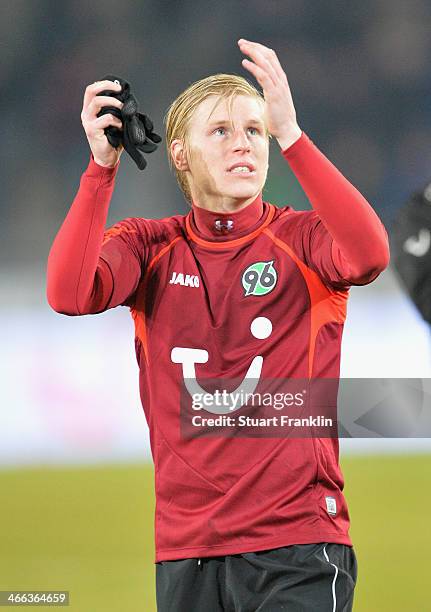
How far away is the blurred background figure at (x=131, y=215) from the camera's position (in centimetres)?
255

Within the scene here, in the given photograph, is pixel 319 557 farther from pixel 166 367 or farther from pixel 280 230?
pixel 280 230

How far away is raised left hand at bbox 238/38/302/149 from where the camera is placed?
1.43 m

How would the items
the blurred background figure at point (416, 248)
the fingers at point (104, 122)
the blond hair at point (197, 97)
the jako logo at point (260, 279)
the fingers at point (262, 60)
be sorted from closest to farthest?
the fingers at point (262, 60) → the fingers at point (104, 122) → the jako logo at point (260, 279) → the blond hair at point (197, 97) → the blurred background figure at point (416, 248)

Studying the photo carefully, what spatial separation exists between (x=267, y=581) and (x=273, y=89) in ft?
2.38

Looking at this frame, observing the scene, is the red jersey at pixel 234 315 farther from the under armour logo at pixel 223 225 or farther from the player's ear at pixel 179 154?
the player's ear at pixel 179 154

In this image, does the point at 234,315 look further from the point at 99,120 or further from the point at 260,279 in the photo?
the point at 99,120

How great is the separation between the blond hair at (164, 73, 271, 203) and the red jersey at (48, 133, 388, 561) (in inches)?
6.8

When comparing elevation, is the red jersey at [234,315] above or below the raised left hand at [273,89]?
below

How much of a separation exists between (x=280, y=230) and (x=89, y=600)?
4.10ft

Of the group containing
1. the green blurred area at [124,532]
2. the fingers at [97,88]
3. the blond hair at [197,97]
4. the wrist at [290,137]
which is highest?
the blond hair at [197,97]

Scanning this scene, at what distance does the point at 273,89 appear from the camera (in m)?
1.44

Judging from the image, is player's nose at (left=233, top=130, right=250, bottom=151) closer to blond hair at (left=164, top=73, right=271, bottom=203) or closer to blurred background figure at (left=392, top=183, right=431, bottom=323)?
blond hair at (left=164, top=73, right=271, bottom=203)

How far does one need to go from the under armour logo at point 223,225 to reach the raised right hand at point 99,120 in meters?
0.24

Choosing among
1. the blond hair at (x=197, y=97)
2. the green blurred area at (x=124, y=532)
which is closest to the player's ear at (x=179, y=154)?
the blond hair at (x=197, y=97)
